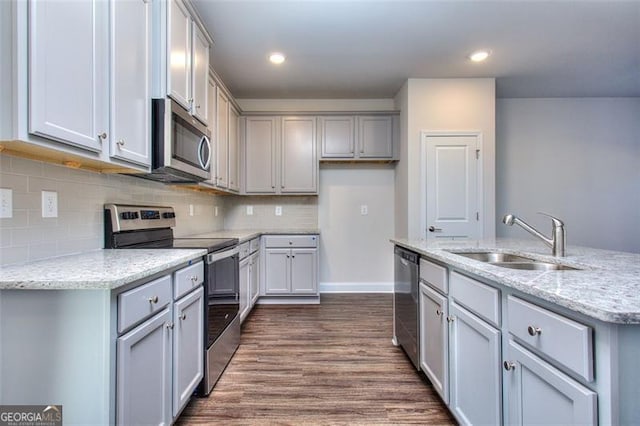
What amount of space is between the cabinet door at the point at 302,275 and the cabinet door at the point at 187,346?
75.7 inches

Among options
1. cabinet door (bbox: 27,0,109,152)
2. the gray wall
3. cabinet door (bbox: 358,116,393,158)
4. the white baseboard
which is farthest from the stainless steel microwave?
the gray wall

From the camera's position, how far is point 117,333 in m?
1.06

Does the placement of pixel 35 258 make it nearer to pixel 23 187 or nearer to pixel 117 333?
pixel 23 187

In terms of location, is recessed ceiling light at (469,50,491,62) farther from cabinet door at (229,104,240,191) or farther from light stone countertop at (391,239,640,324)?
cabinet door at (229,104,240,191)

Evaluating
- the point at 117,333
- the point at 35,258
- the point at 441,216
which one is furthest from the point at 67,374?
the point at 441,216

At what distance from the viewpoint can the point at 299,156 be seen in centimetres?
397

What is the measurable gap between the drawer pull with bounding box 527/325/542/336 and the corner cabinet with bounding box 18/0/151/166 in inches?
68.4

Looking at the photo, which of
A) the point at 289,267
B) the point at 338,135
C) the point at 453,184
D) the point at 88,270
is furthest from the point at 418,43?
the point at 88,270

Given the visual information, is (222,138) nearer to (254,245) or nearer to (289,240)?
(254,245)

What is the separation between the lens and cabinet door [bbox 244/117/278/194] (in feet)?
13.0

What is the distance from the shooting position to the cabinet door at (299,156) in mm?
3947

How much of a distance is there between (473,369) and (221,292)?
1538 mm

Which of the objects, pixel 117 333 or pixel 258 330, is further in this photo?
pixel 258 330

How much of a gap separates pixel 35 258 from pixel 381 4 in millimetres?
2550
